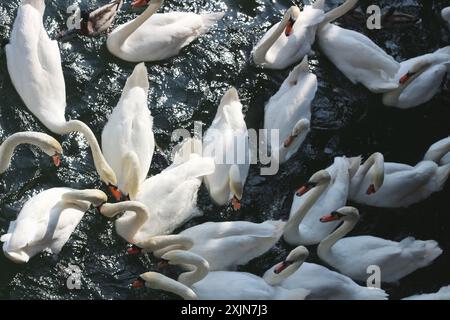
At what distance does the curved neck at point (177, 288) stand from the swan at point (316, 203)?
1130mm

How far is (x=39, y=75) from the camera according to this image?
935 centimetres

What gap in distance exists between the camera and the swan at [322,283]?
28.2ft

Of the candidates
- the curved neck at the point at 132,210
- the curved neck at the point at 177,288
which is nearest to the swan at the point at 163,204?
the curved neck at the point at 132,210

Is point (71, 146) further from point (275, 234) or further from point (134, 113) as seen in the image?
point (275, 234)

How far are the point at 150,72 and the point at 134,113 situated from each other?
1.03 meters

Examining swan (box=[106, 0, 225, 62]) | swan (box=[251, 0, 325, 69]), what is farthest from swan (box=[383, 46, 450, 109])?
swan (box=[106, 0, 225, 62])

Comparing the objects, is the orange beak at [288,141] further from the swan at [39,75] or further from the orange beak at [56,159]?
the orange beak at [56,159]

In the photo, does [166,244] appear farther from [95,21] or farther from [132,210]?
[95,21]

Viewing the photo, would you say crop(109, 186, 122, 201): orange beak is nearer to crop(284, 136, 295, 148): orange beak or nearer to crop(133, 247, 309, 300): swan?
crop(133, 247, 309, 300): swan

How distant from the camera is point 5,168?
9.14m

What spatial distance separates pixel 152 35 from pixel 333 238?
2606mm

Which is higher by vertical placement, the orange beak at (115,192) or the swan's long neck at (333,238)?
the orange beak at (115,192)

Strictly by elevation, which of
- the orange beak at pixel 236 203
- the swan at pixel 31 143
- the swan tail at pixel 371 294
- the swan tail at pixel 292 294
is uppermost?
the swan at pixel 31 143

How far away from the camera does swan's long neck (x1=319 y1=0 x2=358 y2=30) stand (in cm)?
1052
